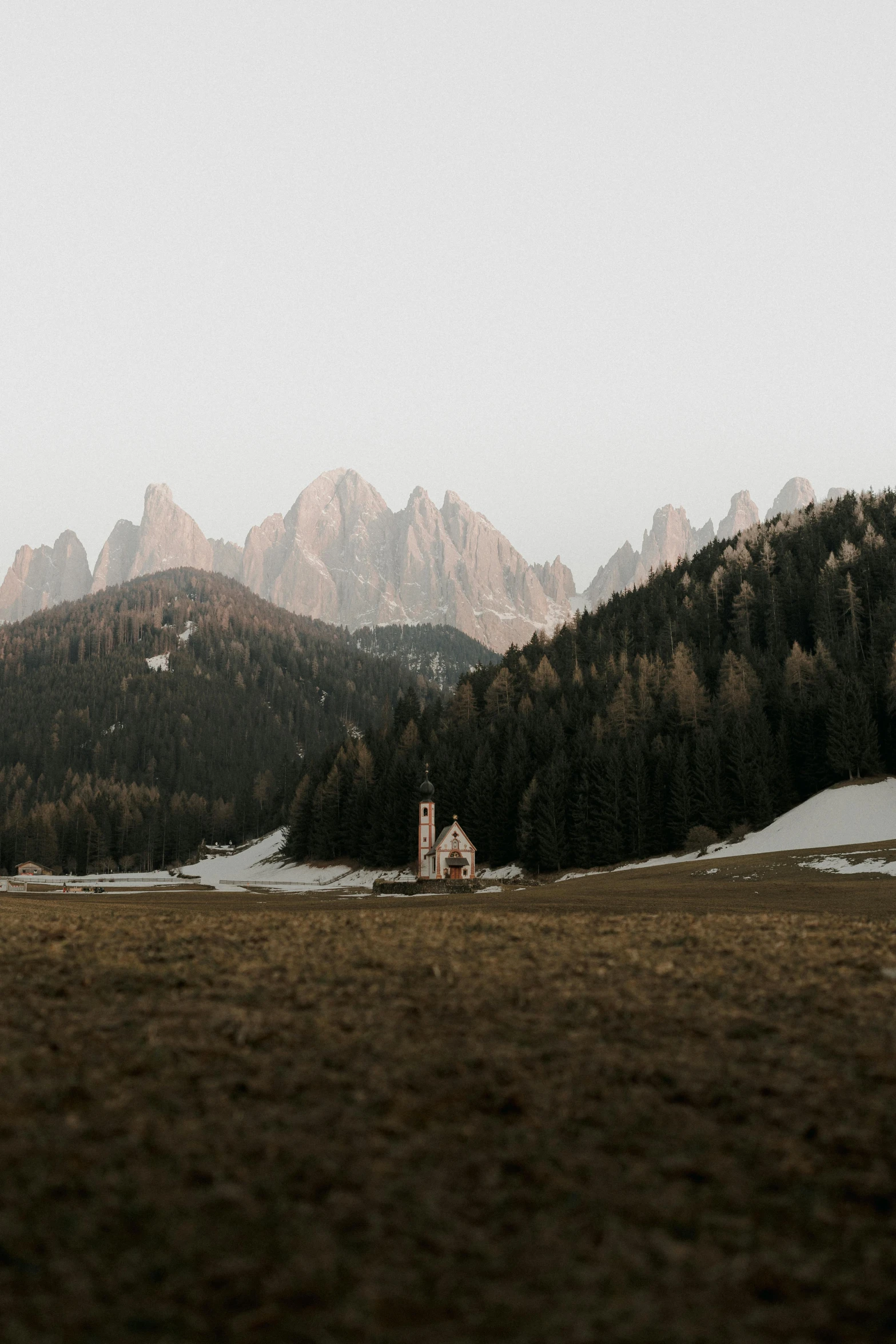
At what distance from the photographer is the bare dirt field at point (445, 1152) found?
5234 millimetres

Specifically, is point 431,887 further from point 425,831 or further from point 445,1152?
point 445,1152

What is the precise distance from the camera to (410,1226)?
5.98m

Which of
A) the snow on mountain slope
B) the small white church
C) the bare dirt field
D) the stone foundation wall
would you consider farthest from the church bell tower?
the bare dirt field

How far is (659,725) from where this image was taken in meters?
108

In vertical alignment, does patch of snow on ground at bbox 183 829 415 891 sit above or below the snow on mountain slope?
below

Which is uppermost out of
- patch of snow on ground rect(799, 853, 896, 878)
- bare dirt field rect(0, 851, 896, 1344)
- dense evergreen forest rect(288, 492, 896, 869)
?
dense evergreen forest rect(288, 492, 896, 869)

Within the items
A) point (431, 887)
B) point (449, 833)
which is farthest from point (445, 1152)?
point (449, 833)

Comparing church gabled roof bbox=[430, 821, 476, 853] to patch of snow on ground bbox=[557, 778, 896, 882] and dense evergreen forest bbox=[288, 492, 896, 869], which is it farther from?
patch of snow on ground bbox=[557, 778, 896, 882]

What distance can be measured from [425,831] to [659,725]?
101 feet

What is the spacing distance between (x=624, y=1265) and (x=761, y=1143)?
2.35 m

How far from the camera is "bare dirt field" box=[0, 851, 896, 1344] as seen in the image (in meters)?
5.23

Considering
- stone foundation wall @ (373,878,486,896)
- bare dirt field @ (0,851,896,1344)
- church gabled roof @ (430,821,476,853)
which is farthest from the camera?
church gabled roof @ (430,821,476,853)

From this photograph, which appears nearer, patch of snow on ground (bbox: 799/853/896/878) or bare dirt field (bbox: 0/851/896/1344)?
bare dirt field (bbox: 0/851/896/1344)

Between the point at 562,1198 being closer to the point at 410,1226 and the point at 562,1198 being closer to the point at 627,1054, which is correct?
the point at 410,1226
